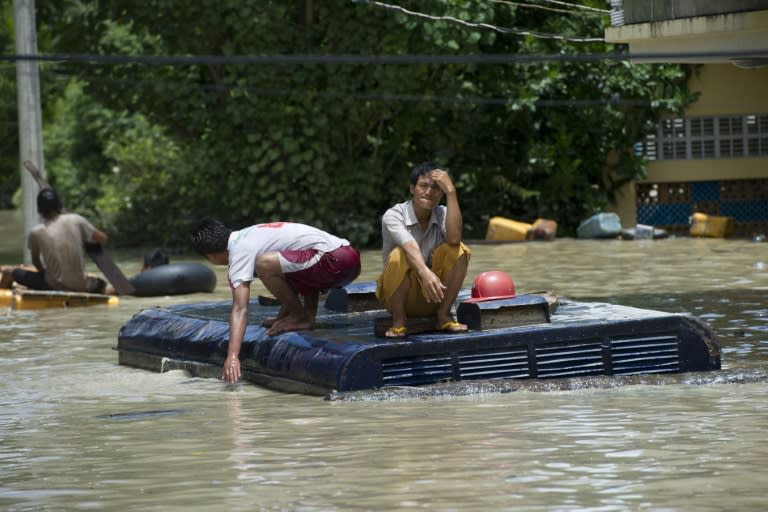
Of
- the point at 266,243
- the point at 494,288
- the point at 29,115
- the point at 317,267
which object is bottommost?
the point at 494,288

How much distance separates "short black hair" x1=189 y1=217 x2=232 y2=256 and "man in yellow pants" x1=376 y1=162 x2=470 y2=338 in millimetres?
1209

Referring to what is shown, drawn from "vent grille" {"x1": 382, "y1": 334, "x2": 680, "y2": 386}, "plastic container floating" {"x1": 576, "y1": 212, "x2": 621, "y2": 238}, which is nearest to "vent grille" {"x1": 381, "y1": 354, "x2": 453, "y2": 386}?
"vent grille" {"x1": 382, "y1": 334, "x2": 680, "y2": 386}

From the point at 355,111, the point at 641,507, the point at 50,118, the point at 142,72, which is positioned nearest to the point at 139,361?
the point at 641,507

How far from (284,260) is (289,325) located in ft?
1.78

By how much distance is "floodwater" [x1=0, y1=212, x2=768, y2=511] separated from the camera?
733 centimetres

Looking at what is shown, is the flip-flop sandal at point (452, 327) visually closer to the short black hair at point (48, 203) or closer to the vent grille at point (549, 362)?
the vent grille at point (549, 362)

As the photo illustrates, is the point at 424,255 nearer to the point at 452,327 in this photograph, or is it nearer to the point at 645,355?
the point at 452,327

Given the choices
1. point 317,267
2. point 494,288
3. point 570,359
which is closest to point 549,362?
point 570,359

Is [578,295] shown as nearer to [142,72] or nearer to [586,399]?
[586,399]

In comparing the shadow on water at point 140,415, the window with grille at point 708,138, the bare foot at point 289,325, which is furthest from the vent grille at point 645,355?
the window with grille at point 708,138

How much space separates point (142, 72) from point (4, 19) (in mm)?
8385

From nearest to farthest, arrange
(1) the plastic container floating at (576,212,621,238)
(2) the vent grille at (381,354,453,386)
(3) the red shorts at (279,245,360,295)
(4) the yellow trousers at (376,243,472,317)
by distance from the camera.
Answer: (2) the vent grille at (381,354,453,386)
(4) the yellow trousers at (376,243,472,317)
(3) the red shorts at (279,245,360,295)
(1) the plastic container floating at (576,212,621,238)

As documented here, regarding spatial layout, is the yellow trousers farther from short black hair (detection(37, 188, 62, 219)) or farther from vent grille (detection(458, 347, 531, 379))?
short black hair (detection(37, 188, 62, 219))

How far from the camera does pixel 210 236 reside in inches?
445
